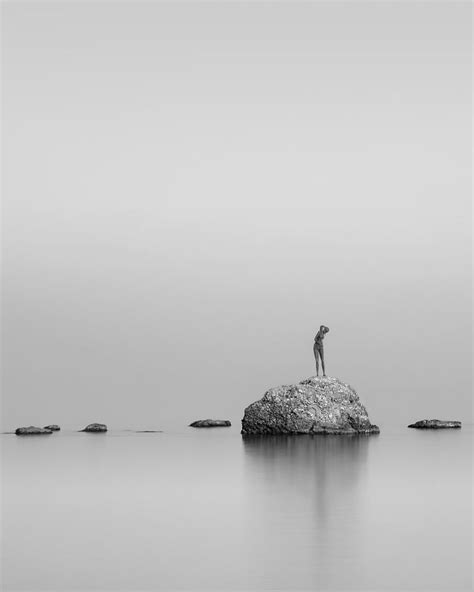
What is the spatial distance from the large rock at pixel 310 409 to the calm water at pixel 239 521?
11.2 meters

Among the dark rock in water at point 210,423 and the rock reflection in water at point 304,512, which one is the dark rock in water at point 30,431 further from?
the rock reflection in water at point 304,512

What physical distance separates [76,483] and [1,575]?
13.9m

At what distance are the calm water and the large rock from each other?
11.2 meters

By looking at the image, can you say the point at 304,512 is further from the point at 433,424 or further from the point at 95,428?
the point at 433,424

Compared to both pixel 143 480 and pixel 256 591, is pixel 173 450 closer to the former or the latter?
pixel 143 480

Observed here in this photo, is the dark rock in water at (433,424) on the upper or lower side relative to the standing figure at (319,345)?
lower

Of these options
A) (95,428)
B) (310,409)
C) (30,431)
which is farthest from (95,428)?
(310,409)

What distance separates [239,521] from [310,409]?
→ 30.8 m

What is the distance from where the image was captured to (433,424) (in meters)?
65.2

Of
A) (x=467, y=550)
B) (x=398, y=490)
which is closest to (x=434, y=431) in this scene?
(x=398, y=490)

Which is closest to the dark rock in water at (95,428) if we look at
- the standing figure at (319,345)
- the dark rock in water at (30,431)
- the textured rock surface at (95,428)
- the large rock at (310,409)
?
the textured rock surface at (95,428)

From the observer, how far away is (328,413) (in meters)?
52.4

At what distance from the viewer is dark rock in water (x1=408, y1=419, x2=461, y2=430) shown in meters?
65.1

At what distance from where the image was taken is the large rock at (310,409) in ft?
172
